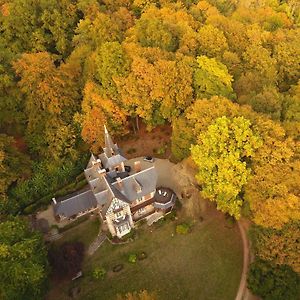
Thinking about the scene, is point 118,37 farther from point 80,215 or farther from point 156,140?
point 80,215

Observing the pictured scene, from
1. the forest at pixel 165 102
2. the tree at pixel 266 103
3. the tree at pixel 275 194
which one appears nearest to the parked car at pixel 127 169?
the forest at pixel 165 102

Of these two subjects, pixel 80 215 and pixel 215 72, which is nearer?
pixel 80 215

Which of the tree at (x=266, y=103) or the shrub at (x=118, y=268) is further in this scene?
the tree at (x=266, y=103)

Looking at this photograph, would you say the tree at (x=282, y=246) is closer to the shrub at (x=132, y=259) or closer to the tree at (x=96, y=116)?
the shrub at (x=132, y=259)

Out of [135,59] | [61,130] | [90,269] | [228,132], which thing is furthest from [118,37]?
[90,269]

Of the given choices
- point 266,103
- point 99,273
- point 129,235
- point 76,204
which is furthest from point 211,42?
point 99,273
